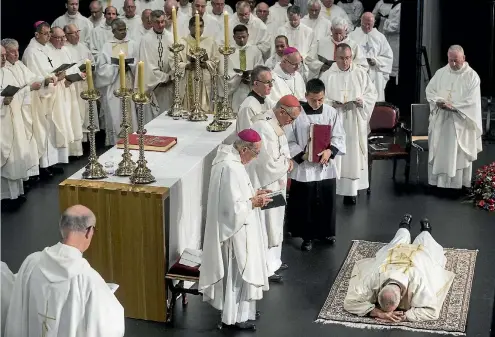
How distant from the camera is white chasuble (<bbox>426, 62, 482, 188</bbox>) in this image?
1250 cm

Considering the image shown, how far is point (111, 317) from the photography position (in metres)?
6.06

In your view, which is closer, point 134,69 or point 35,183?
point 35,183

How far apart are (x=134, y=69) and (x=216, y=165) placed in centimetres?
617

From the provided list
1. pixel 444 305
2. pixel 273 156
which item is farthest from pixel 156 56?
pixel 444 305

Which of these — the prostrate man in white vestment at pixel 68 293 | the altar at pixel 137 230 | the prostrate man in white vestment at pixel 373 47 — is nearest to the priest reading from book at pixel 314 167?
the altar at pixel 137 230

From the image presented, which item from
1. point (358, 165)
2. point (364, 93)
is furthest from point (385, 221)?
point (364, 93)

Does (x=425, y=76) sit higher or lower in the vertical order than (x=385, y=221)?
higher

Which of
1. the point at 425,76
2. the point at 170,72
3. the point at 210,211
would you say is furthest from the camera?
the point at 425,76

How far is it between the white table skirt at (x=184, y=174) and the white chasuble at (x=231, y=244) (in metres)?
0.52

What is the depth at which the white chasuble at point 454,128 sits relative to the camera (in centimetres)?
1250

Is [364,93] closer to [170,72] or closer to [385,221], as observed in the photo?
[385,221]

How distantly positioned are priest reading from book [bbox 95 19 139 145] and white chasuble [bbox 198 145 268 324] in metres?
5.85

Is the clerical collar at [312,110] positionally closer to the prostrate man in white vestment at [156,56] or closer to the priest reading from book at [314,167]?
the priest reading from book at [314,167]

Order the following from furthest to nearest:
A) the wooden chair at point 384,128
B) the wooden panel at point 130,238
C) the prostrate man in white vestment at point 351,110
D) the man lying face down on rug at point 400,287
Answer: the wooden chair at point 384,128 < the prostrate man in white vestment at point 351,110 < the man lying face down on rug at point 400,287 < the wooden panel at point 130,238
